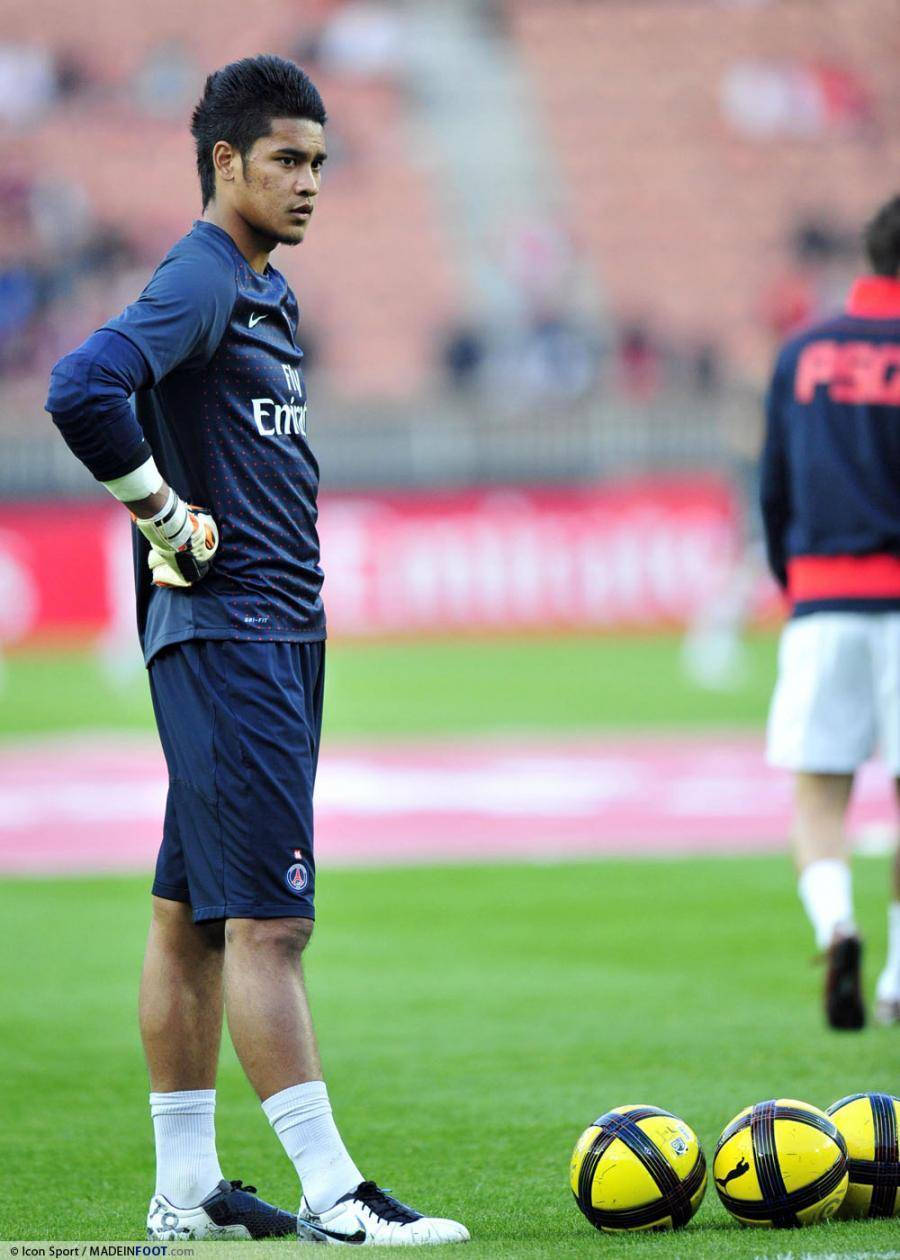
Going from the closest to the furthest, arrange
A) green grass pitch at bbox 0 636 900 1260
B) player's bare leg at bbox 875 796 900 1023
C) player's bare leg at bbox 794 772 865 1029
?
green grass pitch at bbox 0 636 900 1260 < player's bare leg at bbox 794 772 865 1029 < player's bare leg at bbox 875 796 900 1023

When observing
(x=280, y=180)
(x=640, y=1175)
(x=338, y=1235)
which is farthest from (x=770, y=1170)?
(x=280, y=180)

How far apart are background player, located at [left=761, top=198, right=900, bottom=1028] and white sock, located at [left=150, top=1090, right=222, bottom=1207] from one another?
2.59 m

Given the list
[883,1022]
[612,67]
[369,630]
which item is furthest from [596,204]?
[883,1022]

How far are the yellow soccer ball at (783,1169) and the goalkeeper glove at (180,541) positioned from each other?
1528 millimetres

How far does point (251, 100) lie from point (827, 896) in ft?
10.8

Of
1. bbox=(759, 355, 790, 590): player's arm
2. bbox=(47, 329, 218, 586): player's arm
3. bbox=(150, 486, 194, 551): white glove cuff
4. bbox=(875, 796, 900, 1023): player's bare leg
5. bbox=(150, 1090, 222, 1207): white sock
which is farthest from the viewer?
bbox=(759, 355, 790, 590): player's arm

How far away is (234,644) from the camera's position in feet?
12.9

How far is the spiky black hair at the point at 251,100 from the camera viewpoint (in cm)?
399

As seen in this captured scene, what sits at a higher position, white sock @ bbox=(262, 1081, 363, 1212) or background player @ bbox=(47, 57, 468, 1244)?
background player @ bbox=(47, 57, 468, 1244)

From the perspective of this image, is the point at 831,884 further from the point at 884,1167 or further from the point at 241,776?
Result: the point at 241,776

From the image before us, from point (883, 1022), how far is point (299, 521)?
2994 millimetres

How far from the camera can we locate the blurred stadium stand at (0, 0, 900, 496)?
26281mm

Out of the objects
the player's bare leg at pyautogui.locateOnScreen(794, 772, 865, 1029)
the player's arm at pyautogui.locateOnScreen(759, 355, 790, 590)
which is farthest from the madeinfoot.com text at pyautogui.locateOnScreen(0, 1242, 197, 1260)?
the player's arm at pyautogui.locateOnScreen(759, 355, 790, 590)

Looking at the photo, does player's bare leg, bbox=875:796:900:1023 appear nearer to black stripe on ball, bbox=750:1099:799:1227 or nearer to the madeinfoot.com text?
black stripe on ball, bbox=750:1099:799:1227
